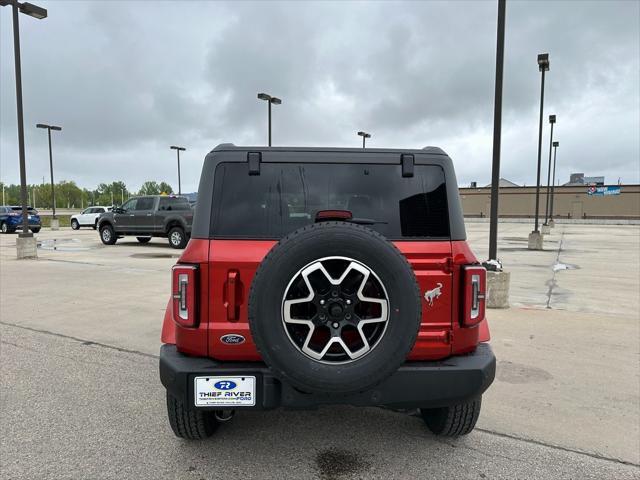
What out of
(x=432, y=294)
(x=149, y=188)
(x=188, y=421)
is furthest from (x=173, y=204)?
(x=149, y=188)

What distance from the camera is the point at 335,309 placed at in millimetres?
2271

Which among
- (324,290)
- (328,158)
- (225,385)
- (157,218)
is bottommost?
(225,385)

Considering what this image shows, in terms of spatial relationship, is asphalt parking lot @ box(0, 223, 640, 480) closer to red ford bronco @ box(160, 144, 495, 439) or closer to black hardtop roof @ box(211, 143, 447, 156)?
red ford bronco @ box(160, 144, 495, 439)

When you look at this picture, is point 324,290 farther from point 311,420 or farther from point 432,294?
point 311,420

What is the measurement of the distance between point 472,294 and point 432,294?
247mm

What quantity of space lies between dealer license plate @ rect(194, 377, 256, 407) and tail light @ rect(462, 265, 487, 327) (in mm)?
1246

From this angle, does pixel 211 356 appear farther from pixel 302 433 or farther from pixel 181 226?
pixel 181 226

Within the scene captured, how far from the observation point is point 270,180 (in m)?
2.75

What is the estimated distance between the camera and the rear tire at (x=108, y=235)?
60.6ft

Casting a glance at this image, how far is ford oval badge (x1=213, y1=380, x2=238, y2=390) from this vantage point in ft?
8.17

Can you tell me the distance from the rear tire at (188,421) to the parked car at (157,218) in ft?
47.0

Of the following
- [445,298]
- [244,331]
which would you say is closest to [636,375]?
[445,298]

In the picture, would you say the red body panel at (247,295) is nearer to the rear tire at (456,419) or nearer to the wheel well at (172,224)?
the rear tire at (456,419)

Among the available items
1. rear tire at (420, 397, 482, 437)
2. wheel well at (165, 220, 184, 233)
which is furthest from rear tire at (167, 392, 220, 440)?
wheel well at (165, 220, 184, 233)
